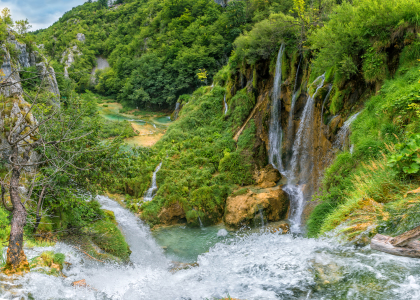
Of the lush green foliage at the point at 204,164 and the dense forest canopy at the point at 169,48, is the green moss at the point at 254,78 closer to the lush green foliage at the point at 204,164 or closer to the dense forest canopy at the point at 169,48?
the lush green foliage at the point at 204,164

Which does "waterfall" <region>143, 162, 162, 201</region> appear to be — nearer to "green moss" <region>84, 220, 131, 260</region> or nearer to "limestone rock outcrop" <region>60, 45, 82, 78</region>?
"green moss" <region>84, 220, 131, 260</region>

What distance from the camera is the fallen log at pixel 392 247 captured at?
3.44 meters

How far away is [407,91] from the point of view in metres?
6.30

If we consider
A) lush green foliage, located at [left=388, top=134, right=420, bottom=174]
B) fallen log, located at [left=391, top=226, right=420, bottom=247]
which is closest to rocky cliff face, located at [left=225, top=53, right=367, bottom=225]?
lush green foliage, located at [left=388, top=134, right=420, bottom=174]

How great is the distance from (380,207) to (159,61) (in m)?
38.1

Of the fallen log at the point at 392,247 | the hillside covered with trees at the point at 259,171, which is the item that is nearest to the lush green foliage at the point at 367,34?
the hillside covered with trees at the point at 259,171

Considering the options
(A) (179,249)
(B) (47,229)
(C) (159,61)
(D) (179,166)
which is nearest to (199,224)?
(A) (179,249)

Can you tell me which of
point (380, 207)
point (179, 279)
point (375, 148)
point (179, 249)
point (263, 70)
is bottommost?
point (179, 249)

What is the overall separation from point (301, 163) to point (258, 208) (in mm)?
2892

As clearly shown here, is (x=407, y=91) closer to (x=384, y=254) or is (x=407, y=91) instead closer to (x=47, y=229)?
(x=384, y=254)

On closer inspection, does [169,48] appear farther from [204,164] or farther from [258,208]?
[258,208]

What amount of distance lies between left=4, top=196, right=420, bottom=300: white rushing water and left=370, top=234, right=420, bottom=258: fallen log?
0.27 feet

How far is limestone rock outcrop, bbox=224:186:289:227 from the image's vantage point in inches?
470

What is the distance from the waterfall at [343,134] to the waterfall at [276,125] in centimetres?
487
